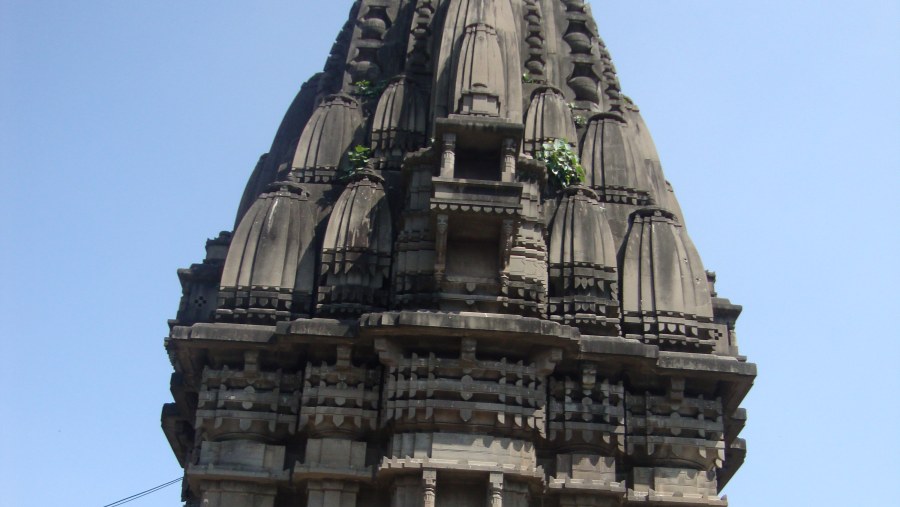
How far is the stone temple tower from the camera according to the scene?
17.4 meters

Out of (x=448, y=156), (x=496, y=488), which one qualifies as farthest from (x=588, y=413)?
(x=448, y=156)

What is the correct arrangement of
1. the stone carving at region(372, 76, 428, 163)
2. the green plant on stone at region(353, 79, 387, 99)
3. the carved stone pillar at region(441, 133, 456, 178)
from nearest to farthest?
the carved stone pillar at region(441, 133, 456, 178) < the stone carving at region(372, 76, 428, 163) < the green plant on stone at region(353, 79, 387, 99)

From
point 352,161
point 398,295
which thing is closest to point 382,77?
point 352,161

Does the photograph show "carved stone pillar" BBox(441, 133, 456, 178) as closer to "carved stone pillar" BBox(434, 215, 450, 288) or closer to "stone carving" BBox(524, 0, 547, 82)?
"carved stone pillar" BBox(434, 215, 450, 288)

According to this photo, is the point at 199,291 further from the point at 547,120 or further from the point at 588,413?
the point at 588,413

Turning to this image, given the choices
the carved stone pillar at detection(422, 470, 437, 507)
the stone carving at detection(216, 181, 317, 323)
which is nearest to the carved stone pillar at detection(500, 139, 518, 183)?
the stone carving at detection(216, 181, 317, 323)

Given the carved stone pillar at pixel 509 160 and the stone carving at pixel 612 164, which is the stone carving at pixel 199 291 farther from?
the stone carving at pixel 612 164

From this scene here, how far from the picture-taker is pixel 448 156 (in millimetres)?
18438

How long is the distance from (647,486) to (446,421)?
11.3ft

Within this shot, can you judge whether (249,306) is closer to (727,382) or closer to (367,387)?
(367,387)

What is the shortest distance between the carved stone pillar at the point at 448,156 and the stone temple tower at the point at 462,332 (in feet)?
0.11

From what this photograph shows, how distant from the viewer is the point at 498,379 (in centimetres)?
1756

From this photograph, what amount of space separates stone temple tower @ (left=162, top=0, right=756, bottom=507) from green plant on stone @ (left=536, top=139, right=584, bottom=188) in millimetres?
44

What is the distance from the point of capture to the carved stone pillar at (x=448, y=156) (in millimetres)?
18250
